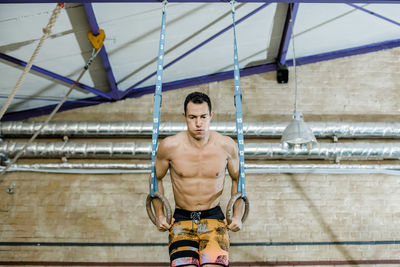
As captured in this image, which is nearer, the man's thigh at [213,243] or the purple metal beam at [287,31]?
the man's thigh at [213,243]

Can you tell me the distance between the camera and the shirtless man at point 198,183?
2.56 m

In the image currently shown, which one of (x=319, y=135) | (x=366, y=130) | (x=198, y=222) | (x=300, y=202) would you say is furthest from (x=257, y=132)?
(x=198, y=222)

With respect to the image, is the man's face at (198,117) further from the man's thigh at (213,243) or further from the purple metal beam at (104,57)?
the purple metal beam at (104,57)

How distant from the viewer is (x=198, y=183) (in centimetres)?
275

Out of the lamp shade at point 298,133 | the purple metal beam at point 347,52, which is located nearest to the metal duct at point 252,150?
the lamp shade at point 298,133

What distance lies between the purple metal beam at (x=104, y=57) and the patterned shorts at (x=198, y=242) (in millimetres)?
3355

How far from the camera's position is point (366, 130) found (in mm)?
6648

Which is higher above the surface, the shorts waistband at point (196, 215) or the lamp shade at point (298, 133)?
the lamp shade at point (298, 133)

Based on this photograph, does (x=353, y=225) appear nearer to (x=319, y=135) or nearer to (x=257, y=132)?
(x=319, y=135)

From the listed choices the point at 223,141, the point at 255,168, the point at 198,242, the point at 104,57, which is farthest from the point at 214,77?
the point at 198,242

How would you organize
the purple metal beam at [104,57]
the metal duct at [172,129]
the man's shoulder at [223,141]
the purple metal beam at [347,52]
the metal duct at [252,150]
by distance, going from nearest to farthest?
1. the man's shoulder at [223,141]
2. the purple metal beam at [104,57]
3. the metal duct at [252,150]
4. the metal duct at [172,129]
5. the purple metal beam at [347,52]

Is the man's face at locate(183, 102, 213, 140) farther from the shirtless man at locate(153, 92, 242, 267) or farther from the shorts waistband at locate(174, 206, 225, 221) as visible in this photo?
the shorts waistband at locate(174, 206, 225, 221)

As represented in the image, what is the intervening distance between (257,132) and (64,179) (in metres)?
4.24

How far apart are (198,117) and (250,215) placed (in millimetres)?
4715
